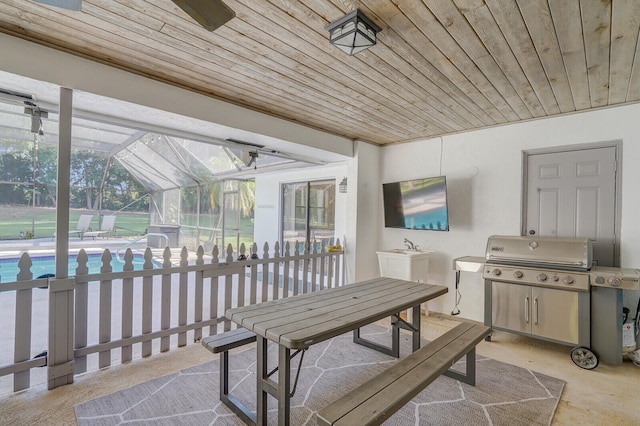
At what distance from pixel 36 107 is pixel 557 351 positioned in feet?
18.0

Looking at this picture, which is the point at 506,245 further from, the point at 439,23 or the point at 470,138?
the point at 439,23

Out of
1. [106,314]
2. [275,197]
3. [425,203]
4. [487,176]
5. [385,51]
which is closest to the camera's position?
[385,51]

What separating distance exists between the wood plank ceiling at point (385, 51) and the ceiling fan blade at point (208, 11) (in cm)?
50

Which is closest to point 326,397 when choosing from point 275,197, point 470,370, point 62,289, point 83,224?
point 470,370

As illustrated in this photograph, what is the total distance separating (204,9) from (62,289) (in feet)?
7.73

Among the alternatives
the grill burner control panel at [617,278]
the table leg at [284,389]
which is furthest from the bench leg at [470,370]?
the table leg at [284,389]

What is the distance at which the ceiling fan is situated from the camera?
48.4 inches

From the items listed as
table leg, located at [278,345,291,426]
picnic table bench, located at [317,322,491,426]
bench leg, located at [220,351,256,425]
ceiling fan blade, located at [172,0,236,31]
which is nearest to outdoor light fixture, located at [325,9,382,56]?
ceiling fan blade, located at [172,0,236,31]

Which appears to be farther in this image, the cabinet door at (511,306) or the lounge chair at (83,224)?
the lounge chair at (83,224)

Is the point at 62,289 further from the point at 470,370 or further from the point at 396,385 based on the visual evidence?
the point at 470,370

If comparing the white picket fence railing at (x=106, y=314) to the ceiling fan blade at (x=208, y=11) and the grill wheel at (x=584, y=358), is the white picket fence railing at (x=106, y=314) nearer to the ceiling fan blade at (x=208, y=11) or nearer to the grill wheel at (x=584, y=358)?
the ceiling fan blade at (x=208, y=11)

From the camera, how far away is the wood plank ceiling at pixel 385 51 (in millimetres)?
1777

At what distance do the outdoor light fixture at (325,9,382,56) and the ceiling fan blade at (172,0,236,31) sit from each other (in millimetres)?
804

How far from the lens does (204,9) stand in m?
1.27
